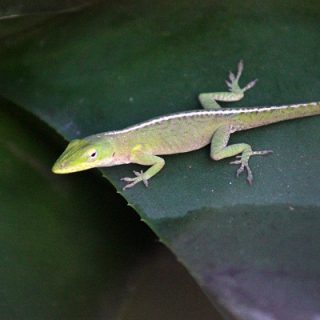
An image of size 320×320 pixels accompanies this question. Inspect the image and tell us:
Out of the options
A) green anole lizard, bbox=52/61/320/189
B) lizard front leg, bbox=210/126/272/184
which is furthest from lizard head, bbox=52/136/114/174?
lizard front leg, bbox=210/126/272/184

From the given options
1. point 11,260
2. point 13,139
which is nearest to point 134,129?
point 13,139

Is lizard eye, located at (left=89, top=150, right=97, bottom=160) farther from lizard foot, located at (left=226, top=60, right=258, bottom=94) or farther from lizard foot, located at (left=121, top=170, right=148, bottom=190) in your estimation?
lizard foot, located at (left=226, top=60, right=258, bottom=94)

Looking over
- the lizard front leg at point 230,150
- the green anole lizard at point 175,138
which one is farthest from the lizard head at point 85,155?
the lizard front leg at point 230,150

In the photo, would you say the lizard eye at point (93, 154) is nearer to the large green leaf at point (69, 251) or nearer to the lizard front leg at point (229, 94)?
the large green leaf at point (69, 251)

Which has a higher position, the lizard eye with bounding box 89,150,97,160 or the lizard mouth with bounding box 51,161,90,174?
the lizard mouth with bounding box 51,161,90,174

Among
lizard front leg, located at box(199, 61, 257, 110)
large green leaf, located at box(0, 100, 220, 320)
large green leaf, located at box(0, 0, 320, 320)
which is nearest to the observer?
large green leaf, located at box(0, 0, 320, 320)
